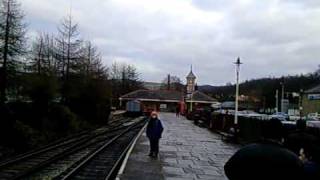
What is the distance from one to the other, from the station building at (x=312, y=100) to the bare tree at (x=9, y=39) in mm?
68344

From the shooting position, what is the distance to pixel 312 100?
101688 millimetres

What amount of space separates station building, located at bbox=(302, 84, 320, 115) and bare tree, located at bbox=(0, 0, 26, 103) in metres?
68.3

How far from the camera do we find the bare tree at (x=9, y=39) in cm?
3831

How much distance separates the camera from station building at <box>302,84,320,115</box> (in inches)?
3904

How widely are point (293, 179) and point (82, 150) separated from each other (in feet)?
78.0

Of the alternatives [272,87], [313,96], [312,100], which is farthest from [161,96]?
[313,96]

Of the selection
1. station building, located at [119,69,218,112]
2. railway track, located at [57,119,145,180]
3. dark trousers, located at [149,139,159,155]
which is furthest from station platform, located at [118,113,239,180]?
station building, located at [119,69,218,112]

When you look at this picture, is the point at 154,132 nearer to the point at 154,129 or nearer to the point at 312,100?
the point at 154,129

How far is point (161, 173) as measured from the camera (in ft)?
53.1

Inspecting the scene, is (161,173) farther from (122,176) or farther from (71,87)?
(71,87)

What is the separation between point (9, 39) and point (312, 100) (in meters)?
72.7

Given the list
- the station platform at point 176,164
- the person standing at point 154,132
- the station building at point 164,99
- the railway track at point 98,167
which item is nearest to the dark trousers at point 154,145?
the person standing at point 154,132

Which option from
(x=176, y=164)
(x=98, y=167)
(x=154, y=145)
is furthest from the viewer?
(x=154, y=145)

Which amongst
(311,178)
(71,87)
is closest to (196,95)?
(71,87)
